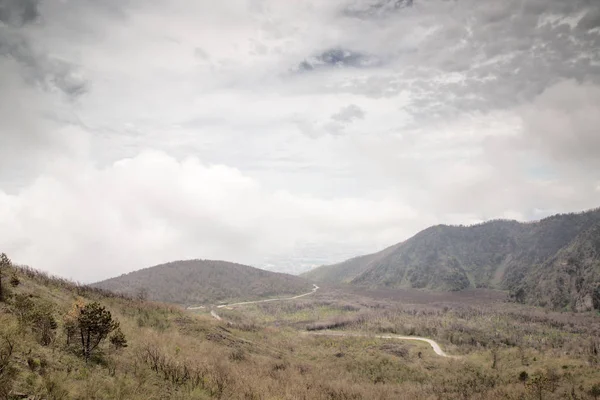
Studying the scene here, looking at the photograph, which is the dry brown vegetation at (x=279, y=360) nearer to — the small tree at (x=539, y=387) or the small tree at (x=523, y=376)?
the small tree at (x=523, y=376)

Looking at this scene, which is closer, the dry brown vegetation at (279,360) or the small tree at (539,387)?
the dry brown vegetation at (279,360)

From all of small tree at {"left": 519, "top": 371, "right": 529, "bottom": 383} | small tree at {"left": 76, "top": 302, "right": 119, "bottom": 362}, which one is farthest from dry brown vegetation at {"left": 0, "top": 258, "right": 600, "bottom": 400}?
small tree at {"left": 76, "top": 302, "right": 119, "bottom": 362}

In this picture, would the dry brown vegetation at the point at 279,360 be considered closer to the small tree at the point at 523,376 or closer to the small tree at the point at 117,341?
the small tree at the point at 523,376

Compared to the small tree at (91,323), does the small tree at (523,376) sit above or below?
below

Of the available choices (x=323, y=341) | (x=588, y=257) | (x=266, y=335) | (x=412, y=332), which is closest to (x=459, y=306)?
(x=412, y=332)

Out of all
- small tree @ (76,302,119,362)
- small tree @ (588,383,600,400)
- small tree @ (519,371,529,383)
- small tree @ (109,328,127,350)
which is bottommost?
small tree @ (519,371,529,383)

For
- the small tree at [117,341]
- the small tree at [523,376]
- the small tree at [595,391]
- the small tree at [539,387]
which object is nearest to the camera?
the small tree at [117,341]

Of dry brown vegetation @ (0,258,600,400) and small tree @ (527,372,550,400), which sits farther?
small tree @ (527,372,550,400)

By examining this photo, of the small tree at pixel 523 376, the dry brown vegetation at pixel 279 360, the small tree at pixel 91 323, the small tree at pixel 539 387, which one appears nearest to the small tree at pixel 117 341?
the dry brown vegetation at pixel 279 360

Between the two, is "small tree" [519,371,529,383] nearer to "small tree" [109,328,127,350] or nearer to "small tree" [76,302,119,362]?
"small tree" [109,328,127,350]

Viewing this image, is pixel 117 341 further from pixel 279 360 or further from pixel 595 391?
pixel 595 391

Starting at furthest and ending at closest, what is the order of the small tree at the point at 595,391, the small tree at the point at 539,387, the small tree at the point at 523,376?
the small tree at the point at 523,376 < the small tree at the point at 595,391 < the small tree at the point at 539,387

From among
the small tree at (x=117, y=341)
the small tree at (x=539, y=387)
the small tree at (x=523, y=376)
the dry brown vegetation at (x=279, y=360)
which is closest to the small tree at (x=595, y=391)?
the dry brown vegetation at (x=279, y=360)

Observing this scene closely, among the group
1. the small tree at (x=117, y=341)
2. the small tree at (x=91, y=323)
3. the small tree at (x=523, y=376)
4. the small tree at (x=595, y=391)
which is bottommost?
the small tree at (x=523, y=376)
